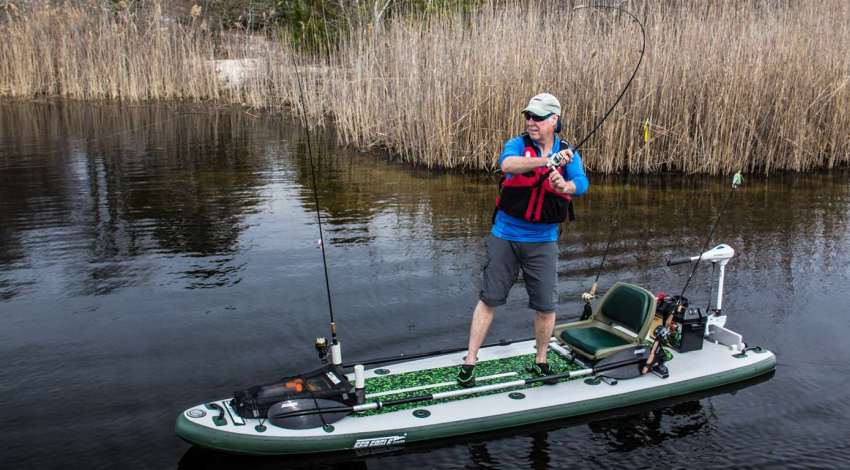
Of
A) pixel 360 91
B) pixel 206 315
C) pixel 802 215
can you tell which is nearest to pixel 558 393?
pixel 206 315

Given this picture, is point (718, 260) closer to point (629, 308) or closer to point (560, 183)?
point (629, 308)

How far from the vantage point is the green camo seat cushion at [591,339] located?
17.6 feet

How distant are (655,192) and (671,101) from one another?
1.49 metres

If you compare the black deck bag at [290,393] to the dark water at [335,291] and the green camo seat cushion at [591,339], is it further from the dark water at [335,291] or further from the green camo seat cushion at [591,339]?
the green camo seat cushion at [591,339]

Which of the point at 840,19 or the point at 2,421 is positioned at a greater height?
the point at 840,19

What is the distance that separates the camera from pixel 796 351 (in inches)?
239

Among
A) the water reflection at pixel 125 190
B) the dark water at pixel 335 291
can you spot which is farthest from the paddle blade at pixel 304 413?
the water reflection at pixel 125 190

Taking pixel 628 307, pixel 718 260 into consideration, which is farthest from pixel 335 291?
pixel 718 260

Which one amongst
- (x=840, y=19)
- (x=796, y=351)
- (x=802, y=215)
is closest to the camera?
(x=796, y=351)

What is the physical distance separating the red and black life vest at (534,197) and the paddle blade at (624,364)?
1.13 m

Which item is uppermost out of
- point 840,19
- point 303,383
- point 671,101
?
point 840,19

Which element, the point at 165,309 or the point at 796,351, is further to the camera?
the point at 165,309

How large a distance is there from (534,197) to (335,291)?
297cm

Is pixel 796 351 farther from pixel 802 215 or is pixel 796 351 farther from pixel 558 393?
pixel 802 215
